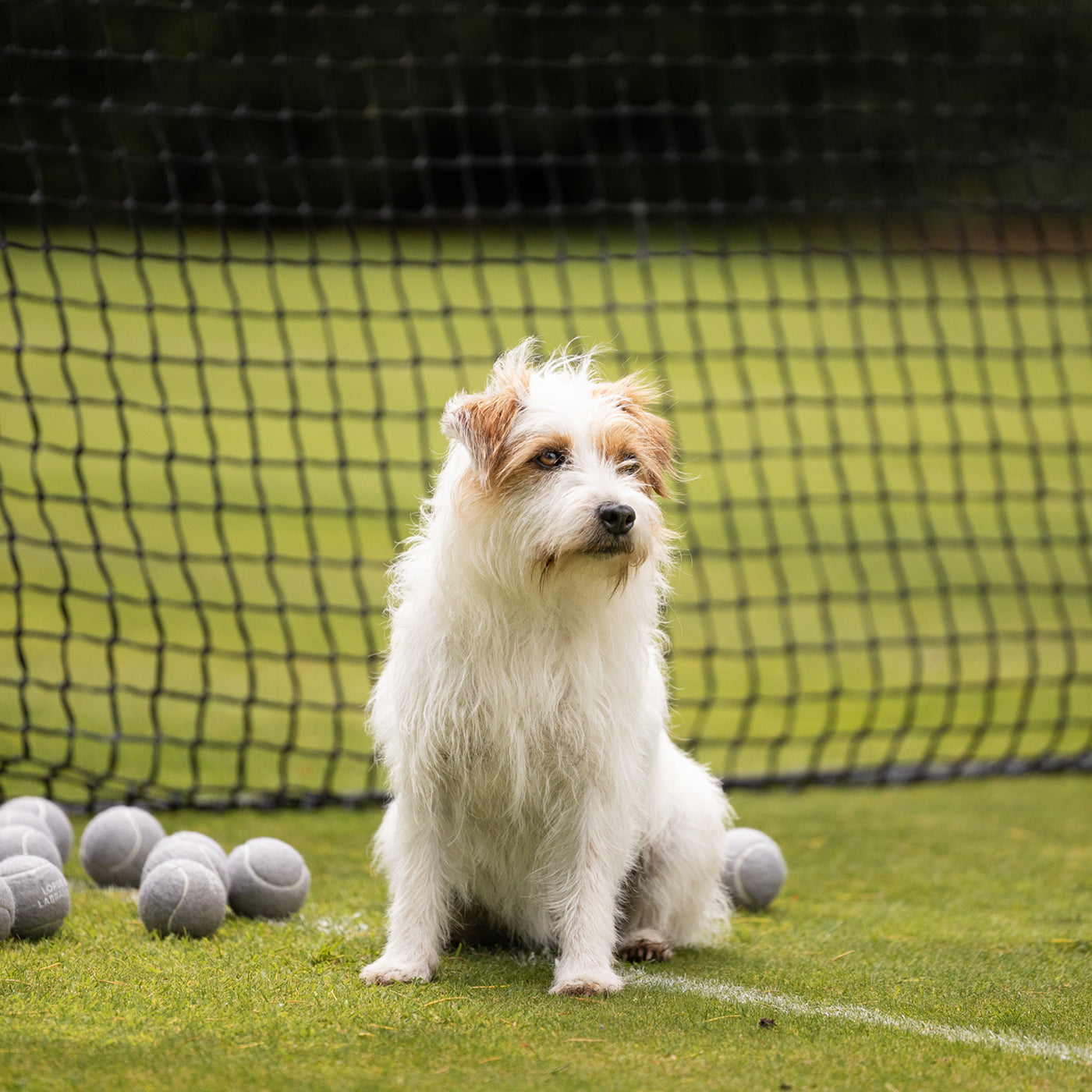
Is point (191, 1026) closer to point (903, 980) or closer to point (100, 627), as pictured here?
point (903, 980)

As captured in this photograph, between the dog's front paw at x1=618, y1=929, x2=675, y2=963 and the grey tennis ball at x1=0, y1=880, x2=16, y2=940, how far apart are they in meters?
1.49

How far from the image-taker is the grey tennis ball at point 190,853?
3.55 meters

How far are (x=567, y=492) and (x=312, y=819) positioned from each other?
2542 millimetres

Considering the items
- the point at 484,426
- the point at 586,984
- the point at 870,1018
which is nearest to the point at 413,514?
the point at 484,426

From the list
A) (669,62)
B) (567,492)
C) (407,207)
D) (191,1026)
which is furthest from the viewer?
(407,207)

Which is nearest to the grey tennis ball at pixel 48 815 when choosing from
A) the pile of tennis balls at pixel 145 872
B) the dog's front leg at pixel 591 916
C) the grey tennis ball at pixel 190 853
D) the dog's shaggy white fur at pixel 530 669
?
the pile of tennis balls at pixel 145 872

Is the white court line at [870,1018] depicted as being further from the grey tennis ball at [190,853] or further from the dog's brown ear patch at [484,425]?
the dog's brown ear patch at [484,425]

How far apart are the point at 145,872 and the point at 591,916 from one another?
1.27 meters

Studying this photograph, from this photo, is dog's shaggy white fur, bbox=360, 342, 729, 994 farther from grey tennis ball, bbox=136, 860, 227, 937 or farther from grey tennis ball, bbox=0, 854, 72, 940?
grey tennis ball, bbox=0, 854, 72, 940

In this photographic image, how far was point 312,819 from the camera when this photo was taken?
498 centimetres

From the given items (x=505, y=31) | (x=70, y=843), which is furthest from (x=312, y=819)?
(x=505, y=31)

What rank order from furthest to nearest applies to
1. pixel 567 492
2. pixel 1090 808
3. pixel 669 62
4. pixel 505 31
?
pixel 505 31 → pixel 669 62 → pixel 1090 808 → pixel 567 492

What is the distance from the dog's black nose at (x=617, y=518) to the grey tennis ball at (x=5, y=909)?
171cm

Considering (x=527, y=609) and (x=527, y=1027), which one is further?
Answer: (x=527, y=609)
